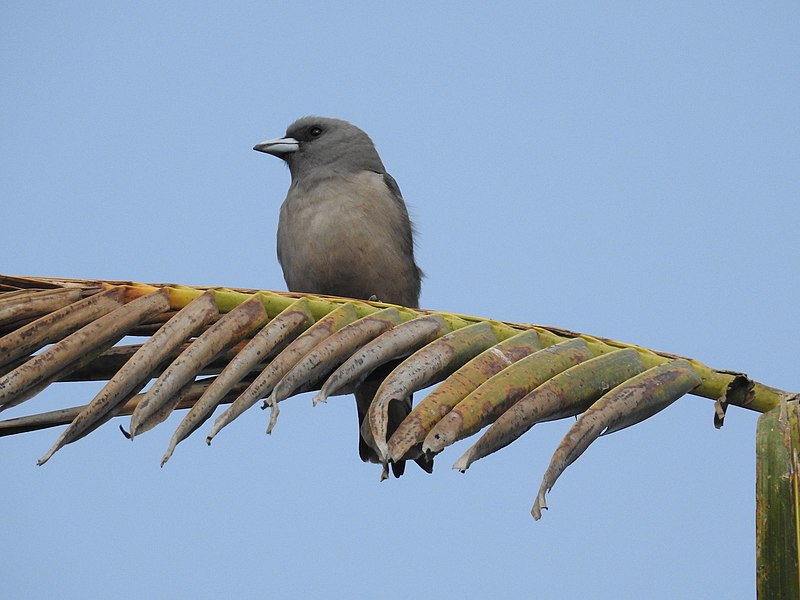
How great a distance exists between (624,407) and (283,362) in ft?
2.64

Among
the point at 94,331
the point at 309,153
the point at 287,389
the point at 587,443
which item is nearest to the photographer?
the point at 587,443

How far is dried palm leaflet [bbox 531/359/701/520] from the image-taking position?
7.35ft

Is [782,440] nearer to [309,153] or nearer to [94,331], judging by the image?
[94,331]

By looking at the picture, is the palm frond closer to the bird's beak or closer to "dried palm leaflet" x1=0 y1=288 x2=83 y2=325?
"dried palm leaflet" x1=0 y1=288 x2=83 y2=325

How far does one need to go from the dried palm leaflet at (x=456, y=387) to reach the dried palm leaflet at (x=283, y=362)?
0.89 ft

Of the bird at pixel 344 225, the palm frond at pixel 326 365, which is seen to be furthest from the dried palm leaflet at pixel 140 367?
the bird at pixel 344 225

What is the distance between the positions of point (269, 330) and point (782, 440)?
125 centimetres

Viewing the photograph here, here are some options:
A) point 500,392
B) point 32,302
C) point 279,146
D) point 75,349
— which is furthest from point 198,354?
point 279,146

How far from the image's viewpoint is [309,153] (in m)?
6.79

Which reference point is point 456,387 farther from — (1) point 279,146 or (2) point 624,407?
(1) point 279,146

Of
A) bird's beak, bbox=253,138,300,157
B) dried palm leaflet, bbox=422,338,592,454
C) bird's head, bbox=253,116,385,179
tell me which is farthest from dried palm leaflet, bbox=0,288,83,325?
bird's beak, bbox=253,138,300,157

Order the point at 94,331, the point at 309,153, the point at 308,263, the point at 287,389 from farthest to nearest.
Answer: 1. the point at 309,153
2. the point at 308,263
3. the point at 94,331
4. the point at 287,389

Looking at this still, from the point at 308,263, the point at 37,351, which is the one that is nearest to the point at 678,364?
the point at 37,351

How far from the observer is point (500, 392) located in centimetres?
251
